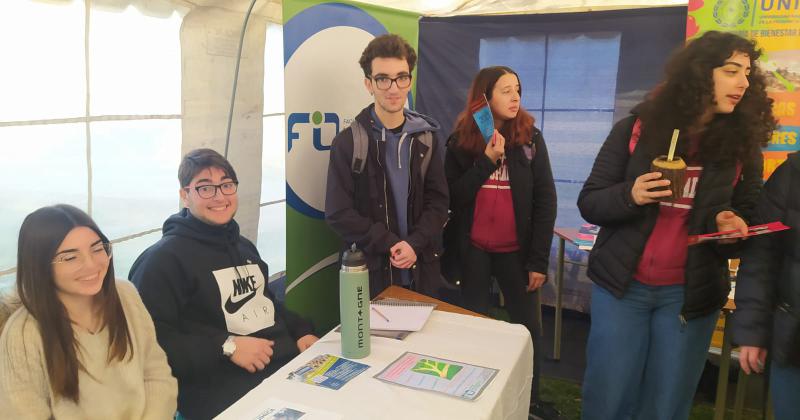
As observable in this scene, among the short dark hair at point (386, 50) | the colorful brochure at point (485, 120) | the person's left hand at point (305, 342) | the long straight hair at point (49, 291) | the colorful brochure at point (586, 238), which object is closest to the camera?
the long straight hair at point (49, 291)

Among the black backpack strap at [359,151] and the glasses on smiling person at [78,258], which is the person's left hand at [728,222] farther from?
the glasses on smiling person at [78,258]

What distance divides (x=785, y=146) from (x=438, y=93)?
7.82 ft

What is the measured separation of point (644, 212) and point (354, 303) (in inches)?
39.9

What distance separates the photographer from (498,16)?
4117 mm

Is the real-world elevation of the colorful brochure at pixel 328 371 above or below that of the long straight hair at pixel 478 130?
below

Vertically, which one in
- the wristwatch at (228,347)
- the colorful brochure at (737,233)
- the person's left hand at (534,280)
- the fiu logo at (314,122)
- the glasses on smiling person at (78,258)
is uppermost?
the fiu logo at (314,122)

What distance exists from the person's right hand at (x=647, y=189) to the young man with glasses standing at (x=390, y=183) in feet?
2.82

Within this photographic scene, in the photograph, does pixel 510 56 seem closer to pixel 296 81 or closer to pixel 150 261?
pixel 296 81

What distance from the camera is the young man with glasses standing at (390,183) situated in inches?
83.4

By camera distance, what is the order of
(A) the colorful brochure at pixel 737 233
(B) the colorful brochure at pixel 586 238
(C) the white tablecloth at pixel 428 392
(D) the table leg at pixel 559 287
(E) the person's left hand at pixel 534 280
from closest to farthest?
1. (C) the white tablecloth at pixel 428 392
2. (A) the colorful brochure at pixel 737 233
3. (E) the person's left hand at pixel 534 280
4. (B) the colorful brochure at pixel 586 238
5. (D) the table leg at pixel 559 287

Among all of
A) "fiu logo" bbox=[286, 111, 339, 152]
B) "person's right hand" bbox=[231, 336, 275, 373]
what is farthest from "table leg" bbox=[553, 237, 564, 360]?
"person's right hand" bbox=[231, 336, 275, 373]

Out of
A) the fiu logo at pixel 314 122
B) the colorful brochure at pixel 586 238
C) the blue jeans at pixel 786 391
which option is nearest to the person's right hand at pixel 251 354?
the fiu logo at pixel 314 122

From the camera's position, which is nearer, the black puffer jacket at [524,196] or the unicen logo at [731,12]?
the black puffer jacket at [524,196]

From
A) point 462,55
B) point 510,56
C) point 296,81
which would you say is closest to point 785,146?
point 510,56
